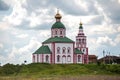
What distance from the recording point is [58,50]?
112312mm

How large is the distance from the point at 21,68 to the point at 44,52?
1370 cm

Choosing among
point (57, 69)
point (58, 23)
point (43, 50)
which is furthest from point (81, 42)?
point (57, 69)

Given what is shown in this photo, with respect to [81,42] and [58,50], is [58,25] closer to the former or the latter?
[58,50]

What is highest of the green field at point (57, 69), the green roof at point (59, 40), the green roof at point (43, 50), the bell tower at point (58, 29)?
the bell tower at point (58, 29)

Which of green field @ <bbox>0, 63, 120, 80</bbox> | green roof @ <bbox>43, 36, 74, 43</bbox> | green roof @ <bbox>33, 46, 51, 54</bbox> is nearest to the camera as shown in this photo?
green field @ <bbox>0, 63, 120, 80</bbox>

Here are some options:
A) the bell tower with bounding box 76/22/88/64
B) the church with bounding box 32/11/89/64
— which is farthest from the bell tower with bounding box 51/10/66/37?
the bell tower with bounding box 76/22/88/64

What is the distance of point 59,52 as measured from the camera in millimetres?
112500

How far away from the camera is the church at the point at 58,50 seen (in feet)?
366

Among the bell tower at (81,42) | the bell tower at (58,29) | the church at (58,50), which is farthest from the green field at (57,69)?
the bell tower at (81,42)

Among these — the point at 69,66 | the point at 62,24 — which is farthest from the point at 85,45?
the point at 69,66

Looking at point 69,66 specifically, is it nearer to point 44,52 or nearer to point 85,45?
point 44,52

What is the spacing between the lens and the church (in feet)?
366

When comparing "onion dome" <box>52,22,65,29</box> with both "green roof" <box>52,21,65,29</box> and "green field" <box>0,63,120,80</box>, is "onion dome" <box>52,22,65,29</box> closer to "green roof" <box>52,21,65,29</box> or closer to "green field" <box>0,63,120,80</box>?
"green roof" <box>52,21,65,29</box>

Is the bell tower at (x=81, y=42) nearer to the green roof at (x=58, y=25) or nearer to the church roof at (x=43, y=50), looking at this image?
the green roof at (x=58, y=25)
